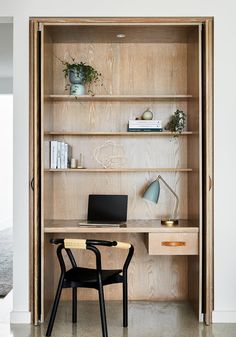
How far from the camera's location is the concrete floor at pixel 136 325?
358cm

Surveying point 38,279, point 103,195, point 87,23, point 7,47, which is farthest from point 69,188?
point 7,47

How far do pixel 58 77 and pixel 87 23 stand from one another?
2.39 feet

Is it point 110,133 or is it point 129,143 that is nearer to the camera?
point 110,133

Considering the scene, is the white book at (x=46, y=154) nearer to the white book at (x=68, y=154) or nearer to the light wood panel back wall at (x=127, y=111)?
the white book at (x=68, y=154)

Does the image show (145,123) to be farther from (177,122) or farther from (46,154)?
(46,154)

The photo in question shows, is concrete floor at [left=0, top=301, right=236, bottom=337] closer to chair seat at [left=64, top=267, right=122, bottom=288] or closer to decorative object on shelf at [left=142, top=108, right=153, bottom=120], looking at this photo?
chair seat at [left=64, top=267, right=122, bottom=288]

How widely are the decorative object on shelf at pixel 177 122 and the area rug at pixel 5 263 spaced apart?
212 centimetres

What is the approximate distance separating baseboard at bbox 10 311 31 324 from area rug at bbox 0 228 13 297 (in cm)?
80

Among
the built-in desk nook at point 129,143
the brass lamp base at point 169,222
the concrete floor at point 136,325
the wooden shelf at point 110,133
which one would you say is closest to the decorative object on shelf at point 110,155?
the built-in desk nook at point 129,143

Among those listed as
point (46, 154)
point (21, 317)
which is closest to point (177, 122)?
point (46, 154)

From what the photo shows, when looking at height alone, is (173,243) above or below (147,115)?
below

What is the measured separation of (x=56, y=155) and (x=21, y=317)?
1.28 m
